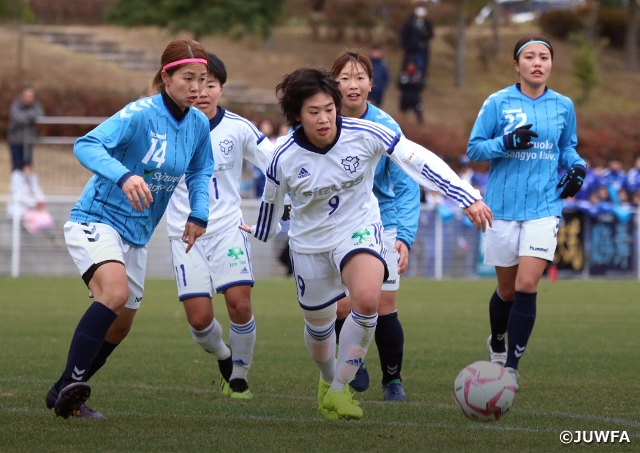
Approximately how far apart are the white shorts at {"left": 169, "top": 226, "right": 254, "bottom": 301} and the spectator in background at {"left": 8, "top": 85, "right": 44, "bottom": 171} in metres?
15.3

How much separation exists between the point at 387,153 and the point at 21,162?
1700cm

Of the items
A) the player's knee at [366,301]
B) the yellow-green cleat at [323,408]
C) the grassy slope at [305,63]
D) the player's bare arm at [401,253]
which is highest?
the grassy slope at [305,63]

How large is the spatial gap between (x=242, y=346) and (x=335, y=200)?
64.8 inches

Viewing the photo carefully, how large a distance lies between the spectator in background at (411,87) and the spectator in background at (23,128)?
10.7 metres

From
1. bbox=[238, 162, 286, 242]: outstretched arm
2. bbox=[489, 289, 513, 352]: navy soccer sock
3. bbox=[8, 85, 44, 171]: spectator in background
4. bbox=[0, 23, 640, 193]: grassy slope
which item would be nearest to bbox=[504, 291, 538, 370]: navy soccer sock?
bbox=[489, 289, 513, 352]: navy soccer sock

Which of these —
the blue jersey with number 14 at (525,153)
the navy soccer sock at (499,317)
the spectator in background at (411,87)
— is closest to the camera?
the blue jersey with number 14 at (525,153)

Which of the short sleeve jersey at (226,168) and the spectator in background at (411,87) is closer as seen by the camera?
the short sleeve jersey at (226,168)

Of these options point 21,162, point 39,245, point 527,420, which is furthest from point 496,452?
point 21,162

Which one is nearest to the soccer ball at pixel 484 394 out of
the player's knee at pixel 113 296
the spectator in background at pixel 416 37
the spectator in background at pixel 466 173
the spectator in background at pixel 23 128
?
the player's knee at pixel 113 296

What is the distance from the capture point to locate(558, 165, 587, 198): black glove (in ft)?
24.6

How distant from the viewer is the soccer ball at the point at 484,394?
5.42m

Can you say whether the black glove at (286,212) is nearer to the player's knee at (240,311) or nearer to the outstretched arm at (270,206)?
the outstretched arm at (270,206)

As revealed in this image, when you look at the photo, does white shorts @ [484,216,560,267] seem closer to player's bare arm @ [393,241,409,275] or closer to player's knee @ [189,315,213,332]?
player's bare arm @ [393,241,409,275]

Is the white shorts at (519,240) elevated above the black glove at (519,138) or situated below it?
below
